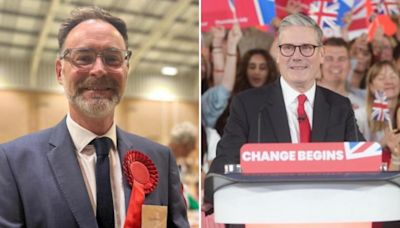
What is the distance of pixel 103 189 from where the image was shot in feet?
4.70

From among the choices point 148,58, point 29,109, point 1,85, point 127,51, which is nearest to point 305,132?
point 127,51

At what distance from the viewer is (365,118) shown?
4.94 feet

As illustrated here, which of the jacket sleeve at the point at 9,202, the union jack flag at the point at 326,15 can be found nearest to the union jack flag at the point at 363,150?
the union jack flag at the point at 326,15

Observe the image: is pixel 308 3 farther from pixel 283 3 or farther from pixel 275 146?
pixel 275 146

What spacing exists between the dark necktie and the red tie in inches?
22.6

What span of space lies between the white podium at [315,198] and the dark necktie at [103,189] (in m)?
0.36

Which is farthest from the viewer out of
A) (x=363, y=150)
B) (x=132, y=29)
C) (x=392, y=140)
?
(x=132, y=29)

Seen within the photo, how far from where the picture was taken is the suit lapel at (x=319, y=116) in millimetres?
1426

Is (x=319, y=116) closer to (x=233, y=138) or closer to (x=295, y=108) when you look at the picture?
(x=295, y=108)

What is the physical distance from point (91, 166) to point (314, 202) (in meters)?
0.65

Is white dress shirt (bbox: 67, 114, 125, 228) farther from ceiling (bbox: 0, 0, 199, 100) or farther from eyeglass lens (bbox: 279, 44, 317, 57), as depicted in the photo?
ceiling (bbox: 0, 0, 199, 100)

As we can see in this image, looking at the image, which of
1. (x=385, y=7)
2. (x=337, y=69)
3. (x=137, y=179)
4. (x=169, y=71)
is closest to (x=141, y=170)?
(x=137, y=179)

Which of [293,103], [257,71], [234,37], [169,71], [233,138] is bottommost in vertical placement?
[233,138]

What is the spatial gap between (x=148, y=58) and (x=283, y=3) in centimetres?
572
